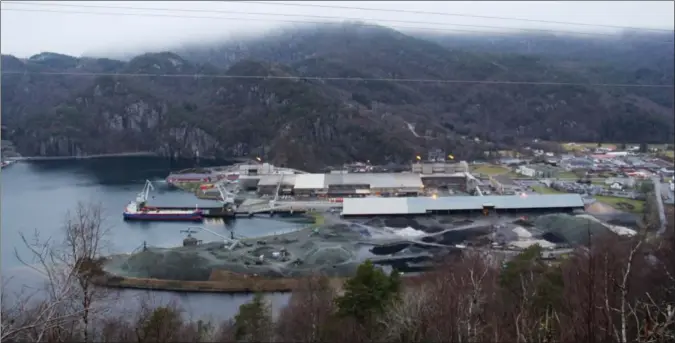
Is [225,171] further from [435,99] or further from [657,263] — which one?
[435,99]

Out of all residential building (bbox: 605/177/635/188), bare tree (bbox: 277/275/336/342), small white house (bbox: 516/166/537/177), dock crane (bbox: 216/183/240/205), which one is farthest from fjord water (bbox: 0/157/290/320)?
residential building (bbox: 605/177/635/188)

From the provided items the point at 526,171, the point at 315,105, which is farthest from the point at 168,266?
the point at 315,105

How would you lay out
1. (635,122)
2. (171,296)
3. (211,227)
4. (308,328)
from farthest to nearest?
(635,122), (211,227), (171,296), (308,328)

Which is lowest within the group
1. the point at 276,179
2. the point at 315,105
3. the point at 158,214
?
the point at 158,214

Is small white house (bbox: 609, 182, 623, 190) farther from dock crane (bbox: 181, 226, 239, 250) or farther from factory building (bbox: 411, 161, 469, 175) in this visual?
dock crane (bbox: 181, 226, 239, 250)

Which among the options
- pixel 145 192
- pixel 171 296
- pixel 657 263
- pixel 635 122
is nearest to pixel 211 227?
pixel 145 192

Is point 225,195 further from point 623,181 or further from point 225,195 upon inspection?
point 623,181
